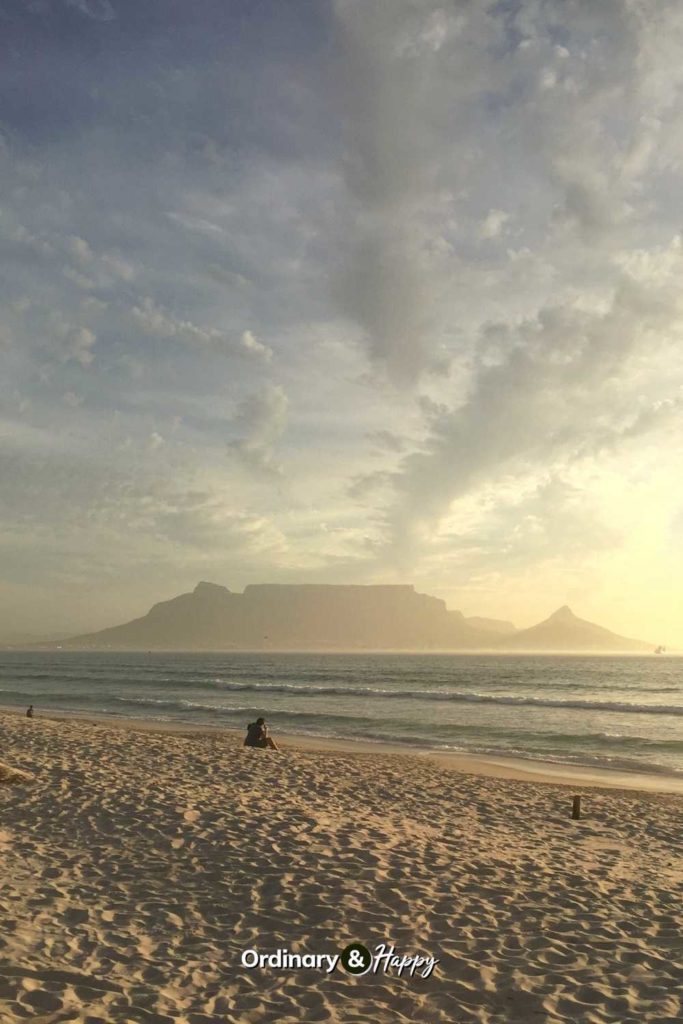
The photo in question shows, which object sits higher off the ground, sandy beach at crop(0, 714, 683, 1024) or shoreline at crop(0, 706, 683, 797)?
sandy beach at crop(0, 714, 683, 1024)

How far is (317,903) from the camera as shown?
24.0 ft

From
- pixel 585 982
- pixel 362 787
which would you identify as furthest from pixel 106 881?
pixel 362 787

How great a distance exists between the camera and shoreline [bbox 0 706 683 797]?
19750 millimetres

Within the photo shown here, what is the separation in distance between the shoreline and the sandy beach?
6329mm

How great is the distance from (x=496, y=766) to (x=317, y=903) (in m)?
16.3

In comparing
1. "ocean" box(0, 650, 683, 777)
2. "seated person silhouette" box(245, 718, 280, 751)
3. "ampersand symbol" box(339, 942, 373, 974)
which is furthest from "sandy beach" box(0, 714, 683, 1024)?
"ocean" box(0, 650, 683, 777)

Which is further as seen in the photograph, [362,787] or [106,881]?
[362,787]

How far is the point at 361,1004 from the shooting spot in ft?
18.1

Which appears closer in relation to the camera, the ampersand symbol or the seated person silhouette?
the ampersand symbol

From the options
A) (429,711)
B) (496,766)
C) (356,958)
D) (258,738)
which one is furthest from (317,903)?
(429,711)

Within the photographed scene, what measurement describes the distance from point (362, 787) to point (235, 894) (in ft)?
24.2

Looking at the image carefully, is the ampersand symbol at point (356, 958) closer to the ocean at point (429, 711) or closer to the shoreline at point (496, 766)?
the shoreline at point (496, 766)

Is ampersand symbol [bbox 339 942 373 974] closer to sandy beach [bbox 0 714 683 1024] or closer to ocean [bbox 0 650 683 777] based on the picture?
sandy beach [bbox 0 714 683 1024]

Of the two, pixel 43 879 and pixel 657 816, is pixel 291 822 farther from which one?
pixel 657 816
